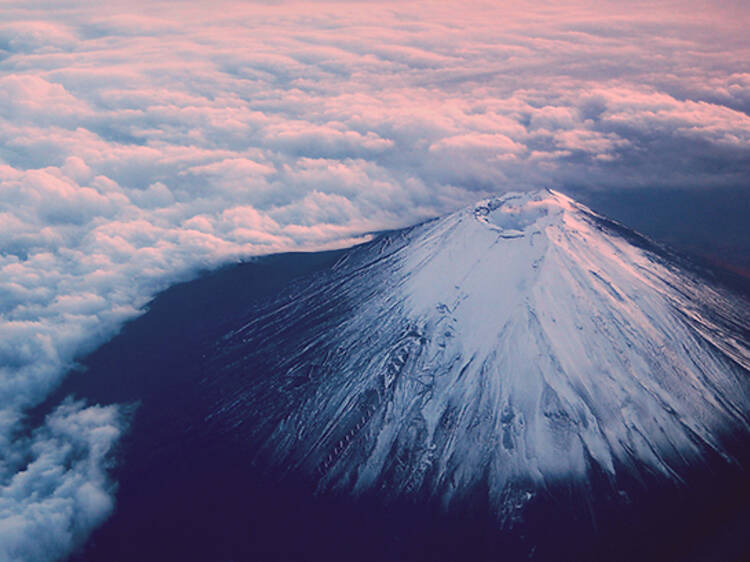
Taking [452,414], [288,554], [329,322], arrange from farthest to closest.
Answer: [329,322] → [452,414] → [288,554]

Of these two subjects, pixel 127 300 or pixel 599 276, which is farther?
pixel 127 300

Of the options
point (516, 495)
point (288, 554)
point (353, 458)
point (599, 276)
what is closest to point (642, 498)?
point (516, 495)

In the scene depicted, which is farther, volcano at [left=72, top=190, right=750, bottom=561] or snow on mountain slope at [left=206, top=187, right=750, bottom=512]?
snow on mountain slope at [left=206, top=187, right=750, bottom=512]

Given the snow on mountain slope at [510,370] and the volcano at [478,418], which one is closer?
the volcano at [478,418]

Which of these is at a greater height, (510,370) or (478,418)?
(510,370)

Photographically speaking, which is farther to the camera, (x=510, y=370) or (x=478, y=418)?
(x=510, y=370)

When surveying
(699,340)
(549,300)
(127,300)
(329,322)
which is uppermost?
(549,300)

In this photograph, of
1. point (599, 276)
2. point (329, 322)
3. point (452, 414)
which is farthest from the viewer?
point (329, 322)

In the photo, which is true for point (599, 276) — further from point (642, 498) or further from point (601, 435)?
point (642, 498)
